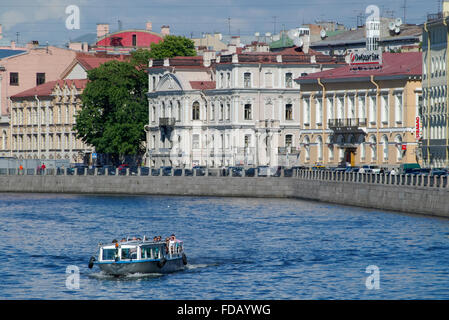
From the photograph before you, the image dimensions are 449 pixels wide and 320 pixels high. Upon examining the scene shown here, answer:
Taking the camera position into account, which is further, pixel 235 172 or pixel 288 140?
pixel 288 140

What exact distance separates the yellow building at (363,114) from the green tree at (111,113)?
17485 mm

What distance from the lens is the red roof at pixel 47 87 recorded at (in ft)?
407

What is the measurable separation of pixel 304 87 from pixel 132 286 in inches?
2344

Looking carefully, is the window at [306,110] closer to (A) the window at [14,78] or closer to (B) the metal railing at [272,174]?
(B) the metal railing at [272,174]

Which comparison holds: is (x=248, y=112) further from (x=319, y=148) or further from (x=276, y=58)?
(x=319, y=148)

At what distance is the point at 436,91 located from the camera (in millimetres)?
86000

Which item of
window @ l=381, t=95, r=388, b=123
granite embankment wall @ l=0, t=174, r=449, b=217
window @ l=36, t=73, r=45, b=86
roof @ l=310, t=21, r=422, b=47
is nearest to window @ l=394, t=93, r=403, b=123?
window @ l=381, t=95, r=388, b=123

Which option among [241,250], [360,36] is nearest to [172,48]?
[360,36]

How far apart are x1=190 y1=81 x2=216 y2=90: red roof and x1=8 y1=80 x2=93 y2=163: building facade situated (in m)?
14.2

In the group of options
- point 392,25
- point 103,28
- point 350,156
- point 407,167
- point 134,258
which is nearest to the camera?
point 134,258

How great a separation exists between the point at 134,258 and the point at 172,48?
249 feet

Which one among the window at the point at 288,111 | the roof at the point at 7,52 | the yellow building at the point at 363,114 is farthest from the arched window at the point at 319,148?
the roof at the point at 7,52

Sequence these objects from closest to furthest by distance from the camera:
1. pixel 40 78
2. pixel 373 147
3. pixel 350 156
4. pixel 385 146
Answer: pixel 385 146 < pixel 373 147 < pixel 350 156 < pixel 40 78

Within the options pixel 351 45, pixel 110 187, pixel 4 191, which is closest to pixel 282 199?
pixel 110 187
